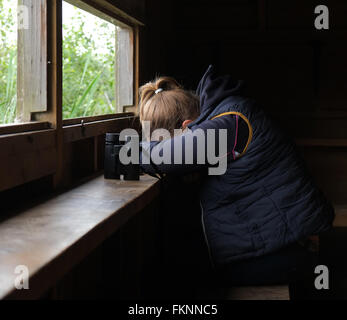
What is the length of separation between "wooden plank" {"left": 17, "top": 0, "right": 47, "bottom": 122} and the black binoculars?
1.34 feet

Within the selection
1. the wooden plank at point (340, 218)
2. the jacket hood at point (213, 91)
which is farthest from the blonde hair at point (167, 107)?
the wooden plank at point (340, 218)

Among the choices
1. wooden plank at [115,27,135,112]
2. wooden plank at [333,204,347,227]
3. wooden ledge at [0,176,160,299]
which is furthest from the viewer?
wooden plank at [333,204,347,227]

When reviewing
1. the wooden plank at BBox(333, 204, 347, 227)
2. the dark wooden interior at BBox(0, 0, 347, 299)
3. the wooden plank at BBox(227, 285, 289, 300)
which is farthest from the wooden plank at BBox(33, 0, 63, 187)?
the wooden plank at BBox(333, 204, 347, 227)

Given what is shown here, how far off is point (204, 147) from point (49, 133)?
601mm

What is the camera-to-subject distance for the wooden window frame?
1.70 meters

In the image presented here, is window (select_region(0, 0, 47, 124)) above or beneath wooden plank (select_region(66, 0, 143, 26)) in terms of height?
beneath

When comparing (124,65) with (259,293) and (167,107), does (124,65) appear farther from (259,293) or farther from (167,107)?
(259,293)

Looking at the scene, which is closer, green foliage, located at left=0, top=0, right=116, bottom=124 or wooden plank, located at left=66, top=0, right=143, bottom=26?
green foliage, located at left=0, top=0, right=116, bottom=124

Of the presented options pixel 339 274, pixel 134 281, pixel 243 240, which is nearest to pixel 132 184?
pixel 243 240

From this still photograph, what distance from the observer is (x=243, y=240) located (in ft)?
6.91

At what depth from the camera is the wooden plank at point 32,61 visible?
197cm

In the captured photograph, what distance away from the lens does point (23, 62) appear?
77.7 inches

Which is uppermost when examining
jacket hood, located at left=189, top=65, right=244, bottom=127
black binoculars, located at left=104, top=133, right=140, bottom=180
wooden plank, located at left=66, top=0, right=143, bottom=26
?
wooden plank, located at left=66, top=0, right=143, bottom=26

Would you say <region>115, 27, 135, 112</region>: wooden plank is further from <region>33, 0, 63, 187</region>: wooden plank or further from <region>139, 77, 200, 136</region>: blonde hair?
<region>33, 0, 63, 187</region>: wooden plank
